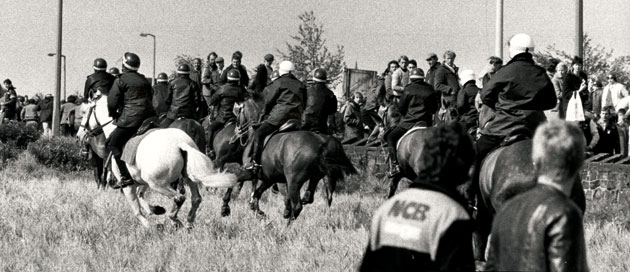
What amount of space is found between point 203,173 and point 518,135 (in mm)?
4564

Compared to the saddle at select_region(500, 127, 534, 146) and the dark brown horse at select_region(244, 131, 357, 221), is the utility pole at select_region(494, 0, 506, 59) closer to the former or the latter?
the dark brown horse at select_region(244, 131, 357, 221)

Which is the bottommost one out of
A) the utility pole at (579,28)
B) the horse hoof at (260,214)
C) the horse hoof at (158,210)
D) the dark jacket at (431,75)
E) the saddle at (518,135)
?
the horse hoof at (260,214)

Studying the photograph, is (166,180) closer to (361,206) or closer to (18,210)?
(18,210)

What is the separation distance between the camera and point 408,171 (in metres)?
16.3

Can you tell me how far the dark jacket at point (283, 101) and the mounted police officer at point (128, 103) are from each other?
71.6 inches

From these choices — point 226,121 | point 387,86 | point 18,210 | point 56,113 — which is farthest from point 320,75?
point 56,113

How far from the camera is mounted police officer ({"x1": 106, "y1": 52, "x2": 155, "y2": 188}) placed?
14188 mm

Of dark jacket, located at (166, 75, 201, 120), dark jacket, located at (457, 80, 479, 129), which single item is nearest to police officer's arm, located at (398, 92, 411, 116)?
dark jacket, located at (457, 80, 479, 129)

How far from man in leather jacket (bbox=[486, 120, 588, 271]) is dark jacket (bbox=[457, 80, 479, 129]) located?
12795 millimetres

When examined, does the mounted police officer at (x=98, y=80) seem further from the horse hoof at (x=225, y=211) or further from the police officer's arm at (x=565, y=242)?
the police officer's arm at (x=565, y=242)

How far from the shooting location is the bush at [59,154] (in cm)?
2483

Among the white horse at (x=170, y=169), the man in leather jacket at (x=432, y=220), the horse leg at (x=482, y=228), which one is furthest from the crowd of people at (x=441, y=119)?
the white horse at (x=170, y=169)

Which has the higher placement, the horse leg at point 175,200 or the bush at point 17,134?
the bush at point 17,134

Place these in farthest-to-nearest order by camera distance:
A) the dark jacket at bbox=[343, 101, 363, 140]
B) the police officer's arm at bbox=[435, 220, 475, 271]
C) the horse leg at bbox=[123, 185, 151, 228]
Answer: the dark jacket at bbox=[343, 101, 363, 140]
the horse leg at bbox=[123, 185, 151, 228]
the police officer's arm at bbox=[435, 220, 475, 271]
